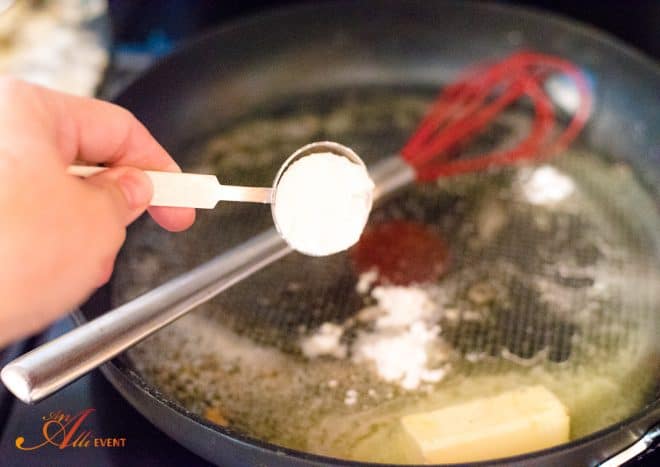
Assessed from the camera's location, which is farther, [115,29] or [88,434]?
[115,29]

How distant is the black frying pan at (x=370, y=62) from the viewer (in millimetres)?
780

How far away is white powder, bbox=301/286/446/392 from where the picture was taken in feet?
1.91

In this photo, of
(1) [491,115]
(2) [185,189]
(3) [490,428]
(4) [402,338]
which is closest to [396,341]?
(4) [402,338]

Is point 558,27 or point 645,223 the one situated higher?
point 558,27

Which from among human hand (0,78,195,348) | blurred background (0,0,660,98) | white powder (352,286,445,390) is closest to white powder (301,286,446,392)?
white powder (352,286,445,390)

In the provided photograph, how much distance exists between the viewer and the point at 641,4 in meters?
0.86

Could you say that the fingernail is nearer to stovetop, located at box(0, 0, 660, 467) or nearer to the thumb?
the thumb

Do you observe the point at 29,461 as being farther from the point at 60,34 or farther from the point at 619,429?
the point at 60,34

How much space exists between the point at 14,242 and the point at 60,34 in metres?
0.64

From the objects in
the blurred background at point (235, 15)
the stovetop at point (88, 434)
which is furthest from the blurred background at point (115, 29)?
the stovetop at point (88, 434)

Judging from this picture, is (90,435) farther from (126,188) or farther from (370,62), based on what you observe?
(370,62)

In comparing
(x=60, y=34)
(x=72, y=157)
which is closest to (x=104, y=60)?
(x=60, y=34)

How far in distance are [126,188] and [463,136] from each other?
452 mm

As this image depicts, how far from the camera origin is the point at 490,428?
1.68 feet
